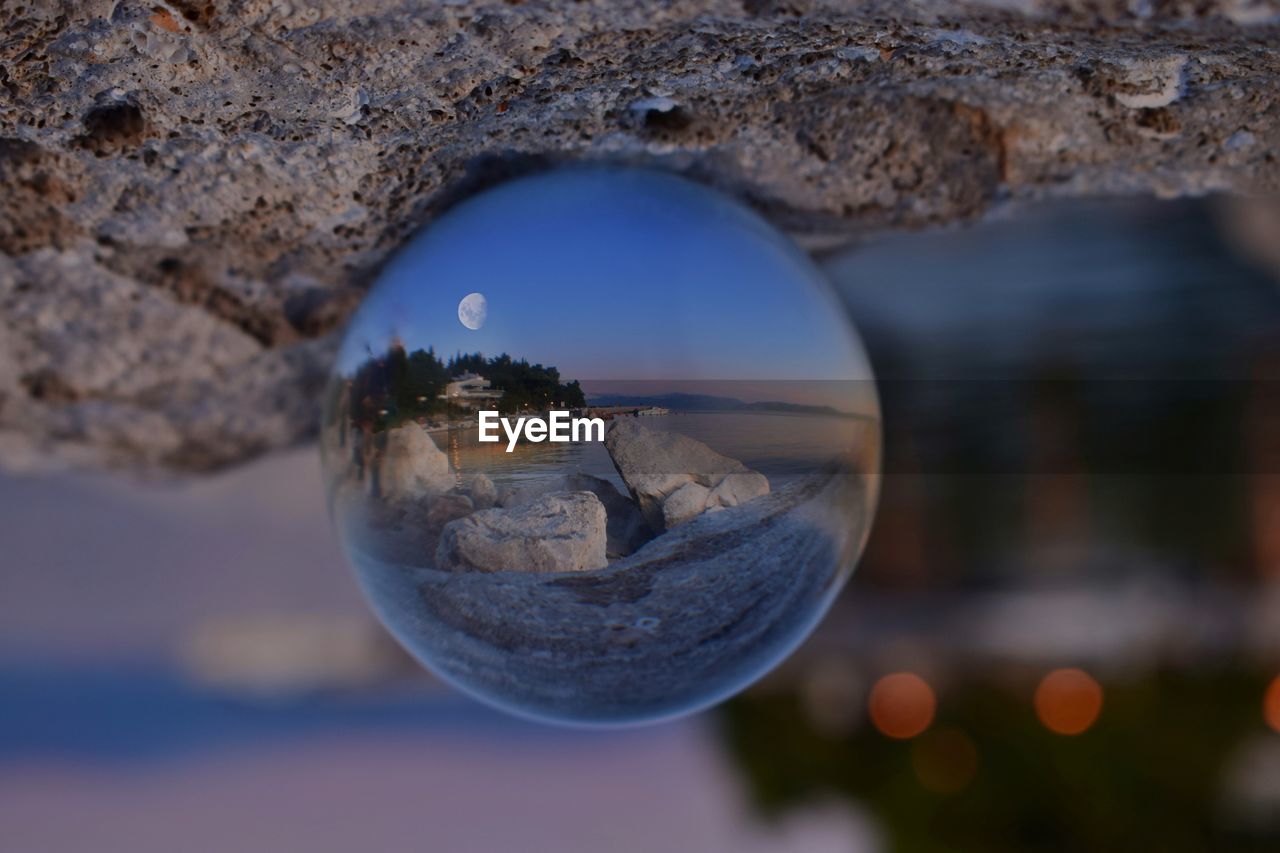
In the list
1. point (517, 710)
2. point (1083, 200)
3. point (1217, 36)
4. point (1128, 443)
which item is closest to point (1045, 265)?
point (1128, 443)

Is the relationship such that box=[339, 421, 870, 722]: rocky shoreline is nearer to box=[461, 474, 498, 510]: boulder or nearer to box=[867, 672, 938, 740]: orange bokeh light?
box=[461, 474, 498, 510]: boulder

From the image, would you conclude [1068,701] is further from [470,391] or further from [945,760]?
[470,391]

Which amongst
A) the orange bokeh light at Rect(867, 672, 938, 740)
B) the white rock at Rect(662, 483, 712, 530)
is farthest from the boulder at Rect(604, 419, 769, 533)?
the orange bokeh light at Rect(867, 672, 938, 740)

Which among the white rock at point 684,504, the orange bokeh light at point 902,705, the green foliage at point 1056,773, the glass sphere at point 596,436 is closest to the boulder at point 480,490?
the glass sphere at point 596,436

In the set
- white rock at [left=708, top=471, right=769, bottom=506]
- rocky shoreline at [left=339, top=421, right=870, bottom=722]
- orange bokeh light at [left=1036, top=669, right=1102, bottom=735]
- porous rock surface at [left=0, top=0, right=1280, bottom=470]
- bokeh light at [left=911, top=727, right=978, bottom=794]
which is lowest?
bokeh light at [left=911, top=727, right=978, bottom=794]

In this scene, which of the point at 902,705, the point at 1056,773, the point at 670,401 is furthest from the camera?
the point at 902,705

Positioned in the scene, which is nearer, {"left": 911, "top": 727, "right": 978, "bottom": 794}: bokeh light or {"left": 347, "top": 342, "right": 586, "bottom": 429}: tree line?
{"left": 347, "top": 342, "right": 586, "bottom": 429}: tree line

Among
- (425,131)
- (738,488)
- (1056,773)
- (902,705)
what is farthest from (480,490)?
(902,705)
